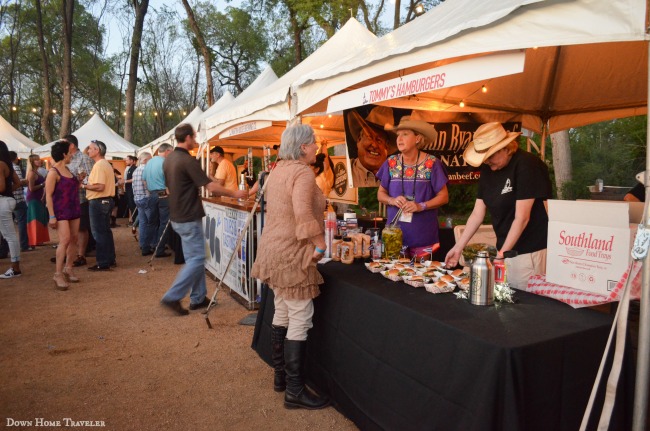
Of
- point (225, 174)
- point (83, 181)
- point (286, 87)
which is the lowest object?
point (83, 181)

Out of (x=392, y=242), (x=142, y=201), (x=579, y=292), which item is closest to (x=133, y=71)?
(x=142, y=201)

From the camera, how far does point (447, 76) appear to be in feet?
8.64

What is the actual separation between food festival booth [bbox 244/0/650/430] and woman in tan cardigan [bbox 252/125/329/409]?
0.60ft

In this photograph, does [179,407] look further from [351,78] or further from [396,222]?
[351,78]

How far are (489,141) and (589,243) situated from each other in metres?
0.91

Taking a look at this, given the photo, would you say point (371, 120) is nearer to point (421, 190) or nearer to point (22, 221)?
point (421, 190)

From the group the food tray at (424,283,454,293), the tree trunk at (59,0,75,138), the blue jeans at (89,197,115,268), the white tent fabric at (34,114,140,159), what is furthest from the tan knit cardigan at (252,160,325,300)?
the tree trunk at (59,0,75,138)

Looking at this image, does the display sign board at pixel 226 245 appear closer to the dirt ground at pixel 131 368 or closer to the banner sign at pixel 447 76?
the dirt ground at pixel 131 368

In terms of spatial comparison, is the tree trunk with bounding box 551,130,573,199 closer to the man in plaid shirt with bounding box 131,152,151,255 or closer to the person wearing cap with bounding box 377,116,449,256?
the person wearing cap with bounding box 377,116,449,256

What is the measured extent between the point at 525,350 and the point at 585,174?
12363mm

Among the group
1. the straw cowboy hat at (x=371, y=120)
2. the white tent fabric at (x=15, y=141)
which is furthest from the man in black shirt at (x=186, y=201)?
the white tent fabric at (x=15, y=141)

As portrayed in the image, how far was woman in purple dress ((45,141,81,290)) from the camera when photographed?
5523 mm

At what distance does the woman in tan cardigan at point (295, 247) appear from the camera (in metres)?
2.54

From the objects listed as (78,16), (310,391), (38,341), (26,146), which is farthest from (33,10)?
(310,391)
